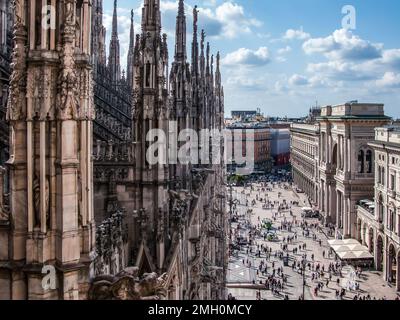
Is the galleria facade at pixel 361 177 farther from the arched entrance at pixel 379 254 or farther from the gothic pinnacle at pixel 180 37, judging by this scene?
the gothic pinnacle at pixel 180 37

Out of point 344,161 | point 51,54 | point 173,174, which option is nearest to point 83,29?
point 51,54

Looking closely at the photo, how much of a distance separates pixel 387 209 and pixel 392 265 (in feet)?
18.7

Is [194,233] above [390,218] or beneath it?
above

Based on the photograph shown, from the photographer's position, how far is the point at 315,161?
97.2 m

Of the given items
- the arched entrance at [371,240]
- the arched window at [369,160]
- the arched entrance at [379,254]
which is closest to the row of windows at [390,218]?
the arched entrance at [379,254]

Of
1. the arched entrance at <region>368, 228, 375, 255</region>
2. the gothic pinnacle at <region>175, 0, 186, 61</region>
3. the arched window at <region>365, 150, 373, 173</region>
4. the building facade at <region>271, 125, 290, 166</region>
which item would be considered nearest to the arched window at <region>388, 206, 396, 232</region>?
the arched entrance at <region>368, 228, 375, 255</region>

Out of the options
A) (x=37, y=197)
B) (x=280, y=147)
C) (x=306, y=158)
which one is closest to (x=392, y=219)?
(x=37, y=197)

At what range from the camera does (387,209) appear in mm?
52094

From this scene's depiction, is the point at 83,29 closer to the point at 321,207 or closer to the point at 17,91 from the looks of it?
the point at 17,91

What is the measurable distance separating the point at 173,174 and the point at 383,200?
34485mm

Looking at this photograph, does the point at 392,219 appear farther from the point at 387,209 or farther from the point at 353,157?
the point at 353,157

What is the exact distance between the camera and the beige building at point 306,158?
95875mm

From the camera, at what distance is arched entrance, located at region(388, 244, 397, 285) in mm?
50000
